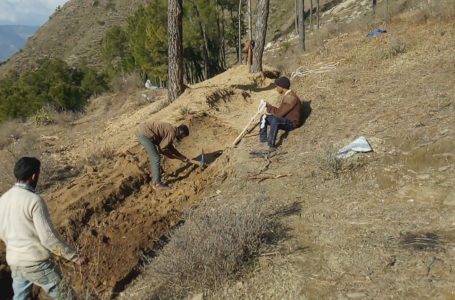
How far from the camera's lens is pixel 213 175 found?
7.04 metres

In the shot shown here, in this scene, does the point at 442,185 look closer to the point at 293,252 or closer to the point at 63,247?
the point at 293,252

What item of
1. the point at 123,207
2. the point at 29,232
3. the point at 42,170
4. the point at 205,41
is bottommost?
the point at 123,207

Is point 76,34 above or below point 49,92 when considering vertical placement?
above

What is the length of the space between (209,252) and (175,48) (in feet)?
24.7

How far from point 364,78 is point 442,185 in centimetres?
449

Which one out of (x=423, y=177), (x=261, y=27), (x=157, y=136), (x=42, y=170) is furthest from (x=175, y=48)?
(x=423, y=177)

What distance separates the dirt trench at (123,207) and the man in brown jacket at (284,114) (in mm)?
899

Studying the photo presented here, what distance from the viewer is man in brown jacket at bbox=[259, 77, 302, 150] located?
24.5 feet

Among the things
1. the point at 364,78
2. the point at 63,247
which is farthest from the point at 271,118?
the point at 63,247

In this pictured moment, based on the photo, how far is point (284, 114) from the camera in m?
7.64

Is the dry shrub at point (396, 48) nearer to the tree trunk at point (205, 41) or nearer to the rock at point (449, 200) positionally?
the rock at point (449, 200)

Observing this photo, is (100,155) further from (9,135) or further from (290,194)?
(9,135)

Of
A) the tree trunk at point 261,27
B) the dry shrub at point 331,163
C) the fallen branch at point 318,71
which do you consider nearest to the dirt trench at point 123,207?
the dry shrub at point 331,163

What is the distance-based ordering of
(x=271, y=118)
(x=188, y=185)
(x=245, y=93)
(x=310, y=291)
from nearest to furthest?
(x=310, y=291), (x=188, y=185), (x=271, y=118), (x=245, y=93)
